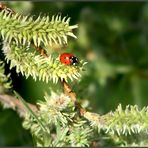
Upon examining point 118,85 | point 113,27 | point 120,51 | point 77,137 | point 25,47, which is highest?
point 113,27

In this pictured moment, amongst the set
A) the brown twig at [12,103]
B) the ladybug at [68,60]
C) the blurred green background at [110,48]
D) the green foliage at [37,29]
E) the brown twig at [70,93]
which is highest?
the blurred green background at [110,48]

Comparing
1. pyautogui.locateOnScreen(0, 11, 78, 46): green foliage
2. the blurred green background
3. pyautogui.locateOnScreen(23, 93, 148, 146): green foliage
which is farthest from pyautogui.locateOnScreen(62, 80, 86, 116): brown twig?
the blurred green background


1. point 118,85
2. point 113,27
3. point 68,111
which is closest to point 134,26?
point 113,27

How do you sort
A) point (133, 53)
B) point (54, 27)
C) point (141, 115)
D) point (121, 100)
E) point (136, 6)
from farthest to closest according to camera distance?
point (136, 6) < point (133, 53) < point (121, 100) < point (141, 115) < point (54, 27)

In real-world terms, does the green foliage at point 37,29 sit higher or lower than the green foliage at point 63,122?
higher

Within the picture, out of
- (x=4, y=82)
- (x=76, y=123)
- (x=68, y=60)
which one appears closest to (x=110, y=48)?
(x=4, y=82)

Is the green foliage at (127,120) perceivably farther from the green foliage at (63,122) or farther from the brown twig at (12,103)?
the brown twig at (12,103)

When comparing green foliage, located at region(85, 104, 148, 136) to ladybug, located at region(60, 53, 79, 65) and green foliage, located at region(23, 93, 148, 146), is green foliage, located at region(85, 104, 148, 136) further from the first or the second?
ladybug, located at region(60, 53, 79, 65)

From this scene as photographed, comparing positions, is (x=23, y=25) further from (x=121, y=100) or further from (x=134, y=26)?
(x=134, y=26)

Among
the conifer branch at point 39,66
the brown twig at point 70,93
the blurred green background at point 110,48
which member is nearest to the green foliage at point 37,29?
the conifer branch at point 39,66
